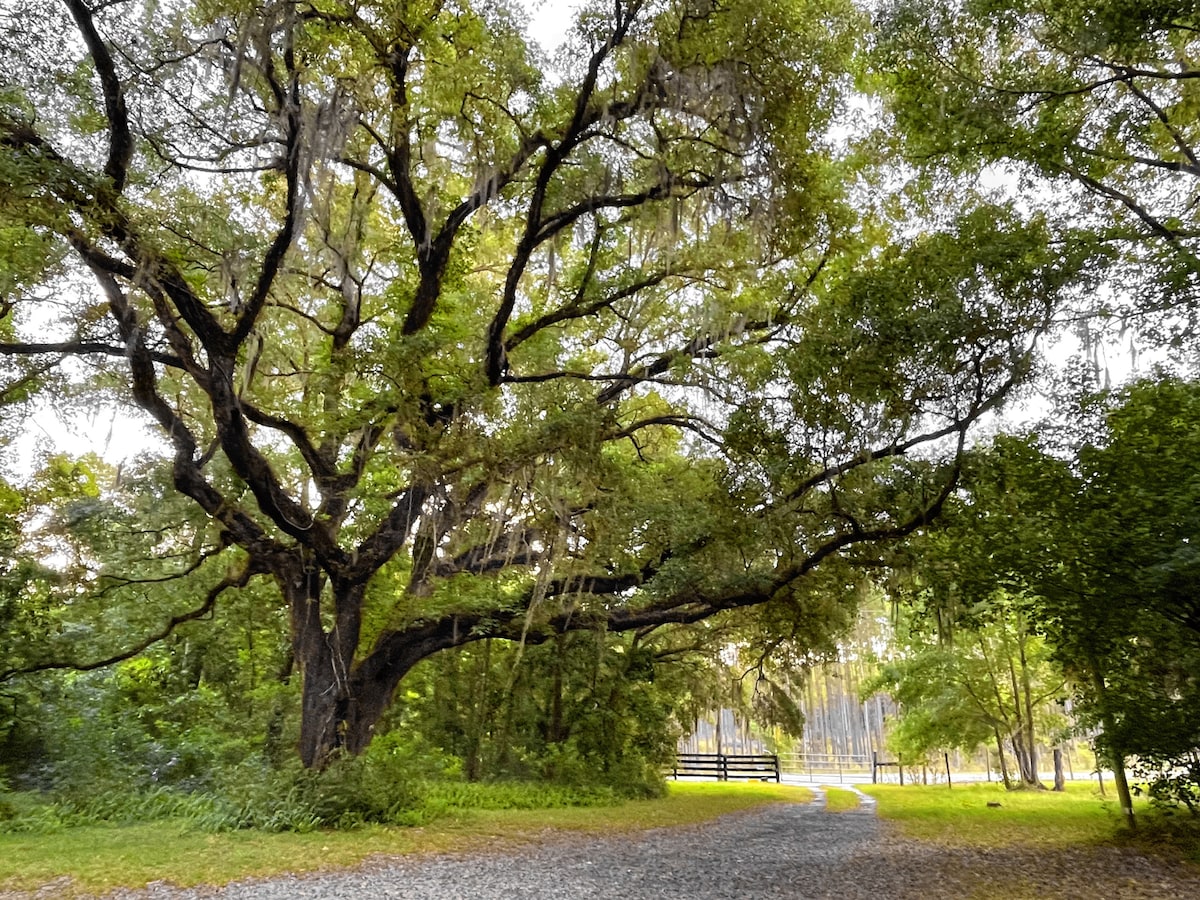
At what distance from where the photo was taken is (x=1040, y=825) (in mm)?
9477

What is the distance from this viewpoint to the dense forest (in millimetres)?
Result: 6234

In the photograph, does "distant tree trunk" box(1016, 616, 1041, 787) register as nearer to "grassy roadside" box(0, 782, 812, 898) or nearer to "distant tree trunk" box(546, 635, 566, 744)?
"grassy roadside" box(0, 782, 812, 898)

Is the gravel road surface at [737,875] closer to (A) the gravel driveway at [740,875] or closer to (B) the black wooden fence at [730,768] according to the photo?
(A) the gravel driveway at [740,875]

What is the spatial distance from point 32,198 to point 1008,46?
8677mm

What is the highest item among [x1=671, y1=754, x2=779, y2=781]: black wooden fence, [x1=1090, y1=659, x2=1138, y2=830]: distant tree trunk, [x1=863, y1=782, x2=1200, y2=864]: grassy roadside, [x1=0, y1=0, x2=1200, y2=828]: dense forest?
[x1=0, y1=0, x2=1200, y2=828]: dense forest

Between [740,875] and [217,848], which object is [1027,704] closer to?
[740,875]

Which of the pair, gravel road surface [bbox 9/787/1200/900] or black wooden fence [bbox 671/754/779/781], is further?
black wooden fence [bbox 671/754/779/781]

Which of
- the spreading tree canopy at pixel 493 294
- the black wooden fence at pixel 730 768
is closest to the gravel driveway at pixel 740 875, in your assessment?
the spreading tree canopy at pixel 493 294

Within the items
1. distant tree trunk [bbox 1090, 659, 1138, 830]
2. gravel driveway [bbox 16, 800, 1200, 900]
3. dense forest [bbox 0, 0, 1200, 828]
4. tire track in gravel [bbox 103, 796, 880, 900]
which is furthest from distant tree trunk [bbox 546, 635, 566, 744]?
distant tree trunk [bbox 1090, 659, 1138, 830]

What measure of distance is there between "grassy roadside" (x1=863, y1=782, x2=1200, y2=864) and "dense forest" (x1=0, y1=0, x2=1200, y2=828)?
1.27 metres

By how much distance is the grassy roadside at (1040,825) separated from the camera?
7.58 meters

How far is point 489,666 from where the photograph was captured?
14.8 meters

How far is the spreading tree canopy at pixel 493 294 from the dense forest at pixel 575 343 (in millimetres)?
53

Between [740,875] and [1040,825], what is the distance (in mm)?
5659
